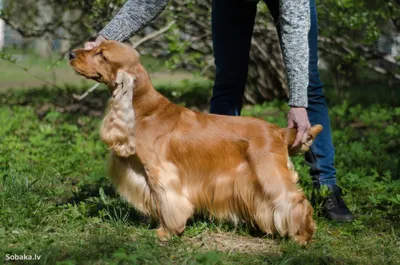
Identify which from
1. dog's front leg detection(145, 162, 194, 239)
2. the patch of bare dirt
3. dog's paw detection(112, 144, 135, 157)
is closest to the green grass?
the patch of bare dirt

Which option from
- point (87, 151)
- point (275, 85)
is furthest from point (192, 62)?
point (87, 151)

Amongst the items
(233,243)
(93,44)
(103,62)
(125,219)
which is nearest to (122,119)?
(103,62)

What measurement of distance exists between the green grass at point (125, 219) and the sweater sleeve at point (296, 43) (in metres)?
0.90

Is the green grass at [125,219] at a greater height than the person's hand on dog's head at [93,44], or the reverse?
the person's hand on dog's head at [93,44]

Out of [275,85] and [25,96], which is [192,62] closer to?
[275,85]

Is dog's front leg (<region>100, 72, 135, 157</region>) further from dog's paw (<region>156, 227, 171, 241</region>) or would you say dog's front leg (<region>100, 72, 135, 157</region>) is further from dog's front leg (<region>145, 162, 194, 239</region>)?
dog's paw (<region>156, 227, 171, 241</region>)

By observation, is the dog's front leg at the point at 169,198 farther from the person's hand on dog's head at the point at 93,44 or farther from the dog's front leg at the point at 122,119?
the person's hand on dog's head at the point at 93,44

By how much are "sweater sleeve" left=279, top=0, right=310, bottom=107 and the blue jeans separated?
0.61m

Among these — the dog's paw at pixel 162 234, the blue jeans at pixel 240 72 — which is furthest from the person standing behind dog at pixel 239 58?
the dog's paw at pixel 162 234

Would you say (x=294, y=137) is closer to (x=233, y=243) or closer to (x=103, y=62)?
(x=233, y=243)

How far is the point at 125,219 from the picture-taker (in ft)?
13.8

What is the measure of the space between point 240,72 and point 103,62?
1.09 m

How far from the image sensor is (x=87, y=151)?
6.64m

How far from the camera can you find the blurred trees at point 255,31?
8102 mm
